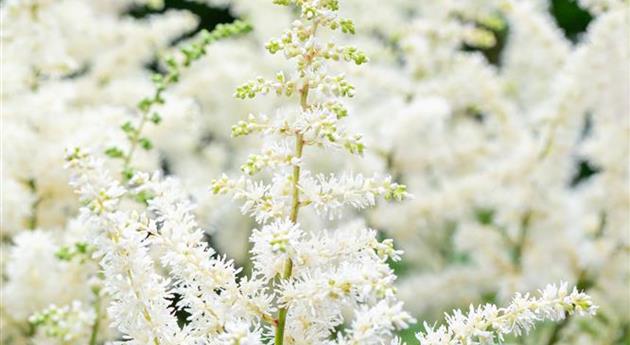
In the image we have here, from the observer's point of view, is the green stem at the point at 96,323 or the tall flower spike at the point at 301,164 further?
the green stem at the point at 96,323

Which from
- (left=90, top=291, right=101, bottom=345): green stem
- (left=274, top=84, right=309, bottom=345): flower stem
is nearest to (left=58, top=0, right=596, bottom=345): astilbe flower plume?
(left=274, top=84, right=309, bottom=345): flower stem

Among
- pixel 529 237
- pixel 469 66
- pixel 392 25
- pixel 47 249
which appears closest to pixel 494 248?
pixel 529 237

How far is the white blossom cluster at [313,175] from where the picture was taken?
107cm

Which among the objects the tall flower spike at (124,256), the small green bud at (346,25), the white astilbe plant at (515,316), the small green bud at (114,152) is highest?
the small green bud at (114,152)

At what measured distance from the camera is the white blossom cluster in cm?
107

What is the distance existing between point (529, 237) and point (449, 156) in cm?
33

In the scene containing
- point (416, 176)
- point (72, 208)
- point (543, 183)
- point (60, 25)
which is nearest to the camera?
point (72, 208)

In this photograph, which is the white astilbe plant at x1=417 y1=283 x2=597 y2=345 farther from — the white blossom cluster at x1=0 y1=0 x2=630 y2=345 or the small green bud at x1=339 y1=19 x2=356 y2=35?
the small green bud at x1=339 y1=19 x2=356 y2=35

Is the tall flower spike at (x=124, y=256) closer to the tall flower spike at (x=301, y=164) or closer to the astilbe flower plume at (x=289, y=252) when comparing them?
the astilbe flower plume at (x=289, y=252)

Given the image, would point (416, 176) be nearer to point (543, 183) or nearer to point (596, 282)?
point (543, 183)

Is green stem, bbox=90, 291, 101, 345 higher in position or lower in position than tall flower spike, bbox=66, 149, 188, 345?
higher

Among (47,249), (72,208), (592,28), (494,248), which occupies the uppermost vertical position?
(592,28)

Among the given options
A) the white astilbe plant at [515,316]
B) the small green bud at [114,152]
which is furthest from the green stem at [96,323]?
the white astilbe plant at [515,316]

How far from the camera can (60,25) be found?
2230 mm
